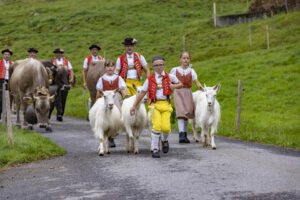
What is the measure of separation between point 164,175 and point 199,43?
30.9 meters

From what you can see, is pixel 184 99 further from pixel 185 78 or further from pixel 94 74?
pixel 94 74

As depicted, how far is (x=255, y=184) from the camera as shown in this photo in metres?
6.64

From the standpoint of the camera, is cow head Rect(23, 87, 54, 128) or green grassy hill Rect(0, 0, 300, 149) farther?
green grassy hill Rect(0, 0, 300, 149)

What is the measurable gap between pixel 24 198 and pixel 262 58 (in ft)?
69.6

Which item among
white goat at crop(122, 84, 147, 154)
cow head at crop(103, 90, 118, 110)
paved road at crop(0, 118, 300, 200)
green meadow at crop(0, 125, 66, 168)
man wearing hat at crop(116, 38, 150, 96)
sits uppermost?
man wearing hat at crop(116, 38, 150, 96)

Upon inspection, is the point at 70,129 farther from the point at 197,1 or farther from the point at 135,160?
the point at 197,1

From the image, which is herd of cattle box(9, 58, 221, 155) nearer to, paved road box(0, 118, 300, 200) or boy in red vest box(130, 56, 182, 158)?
boy in red vest box(130, 56, 182, 158)

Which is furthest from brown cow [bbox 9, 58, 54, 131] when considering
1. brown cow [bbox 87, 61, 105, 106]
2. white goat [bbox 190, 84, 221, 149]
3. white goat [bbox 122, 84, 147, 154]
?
white goat [bbox 190, 84, 221, 149]

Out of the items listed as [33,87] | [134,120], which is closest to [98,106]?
[134,120]

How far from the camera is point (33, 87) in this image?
14.3 meters

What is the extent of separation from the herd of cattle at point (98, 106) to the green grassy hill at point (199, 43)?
2.08 meters

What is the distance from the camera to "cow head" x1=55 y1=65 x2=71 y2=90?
688 inches

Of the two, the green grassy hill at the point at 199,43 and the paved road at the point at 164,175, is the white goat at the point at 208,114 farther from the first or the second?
the green grassy hill at the point at 199,43

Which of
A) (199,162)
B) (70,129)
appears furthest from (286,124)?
(199,162)
